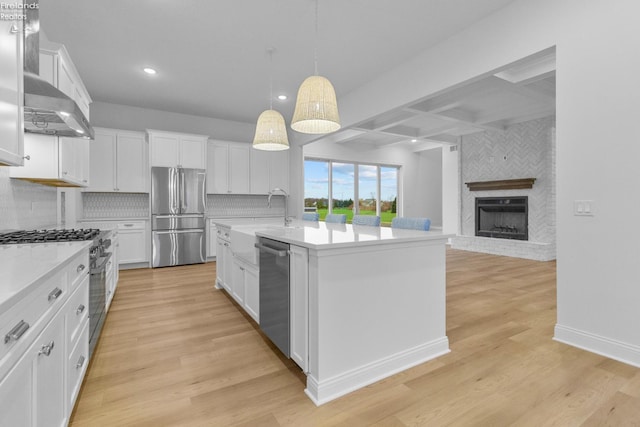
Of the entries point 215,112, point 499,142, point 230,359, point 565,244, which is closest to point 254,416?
point 230,359

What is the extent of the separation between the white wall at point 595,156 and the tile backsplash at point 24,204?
4535mm

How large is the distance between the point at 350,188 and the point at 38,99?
7.56m

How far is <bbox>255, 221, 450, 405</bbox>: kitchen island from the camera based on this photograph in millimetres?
1737

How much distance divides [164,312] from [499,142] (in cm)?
712

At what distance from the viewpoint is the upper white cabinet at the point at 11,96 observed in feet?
4.85

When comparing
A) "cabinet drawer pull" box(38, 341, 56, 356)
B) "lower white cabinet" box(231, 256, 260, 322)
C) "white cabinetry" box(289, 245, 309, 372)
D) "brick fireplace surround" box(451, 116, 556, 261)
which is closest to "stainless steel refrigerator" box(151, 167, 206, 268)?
"lower white cabinet" box(231, 256, 260, 322)

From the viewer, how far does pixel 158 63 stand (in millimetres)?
3928

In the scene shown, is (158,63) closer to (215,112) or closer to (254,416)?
(215,112)

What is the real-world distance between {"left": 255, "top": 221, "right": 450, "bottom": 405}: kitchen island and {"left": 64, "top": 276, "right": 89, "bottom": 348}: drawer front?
3.74ft

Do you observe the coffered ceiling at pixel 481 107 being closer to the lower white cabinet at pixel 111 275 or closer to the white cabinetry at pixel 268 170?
the white cabinetry at pixel 268 170

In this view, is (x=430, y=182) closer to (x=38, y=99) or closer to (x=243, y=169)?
(x=243, y=169)

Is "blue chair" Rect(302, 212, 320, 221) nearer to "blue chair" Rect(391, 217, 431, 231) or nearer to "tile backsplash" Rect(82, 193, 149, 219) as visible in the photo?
"blue chair" Rect(391, 217, 431, 231)

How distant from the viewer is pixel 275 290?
6.97 ft

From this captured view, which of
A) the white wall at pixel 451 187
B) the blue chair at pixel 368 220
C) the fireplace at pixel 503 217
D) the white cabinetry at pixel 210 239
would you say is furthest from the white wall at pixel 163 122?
the fireplace at pixel 503 217
